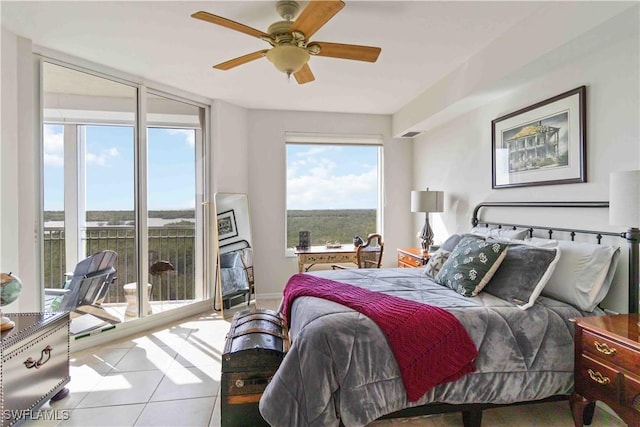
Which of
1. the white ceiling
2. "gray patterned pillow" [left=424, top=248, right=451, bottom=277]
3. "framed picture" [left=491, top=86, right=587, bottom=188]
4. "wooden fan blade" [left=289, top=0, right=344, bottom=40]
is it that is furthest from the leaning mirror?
"framed picture" [left=491, top=86, right=587, bottom=188]

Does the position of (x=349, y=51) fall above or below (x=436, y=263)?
above

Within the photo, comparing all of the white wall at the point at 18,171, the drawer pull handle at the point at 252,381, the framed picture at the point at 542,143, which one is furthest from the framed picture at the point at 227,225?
the framed picture at the point at 542,143

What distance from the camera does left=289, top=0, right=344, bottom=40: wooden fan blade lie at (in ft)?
5.42

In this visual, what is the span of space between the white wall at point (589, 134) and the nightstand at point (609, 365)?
1.84ft

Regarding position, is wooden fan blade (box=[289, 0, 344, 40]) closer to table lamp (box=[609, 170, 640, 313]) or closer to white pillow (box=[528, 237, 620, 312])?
table lamp (box=[609, 170, 640, 313])

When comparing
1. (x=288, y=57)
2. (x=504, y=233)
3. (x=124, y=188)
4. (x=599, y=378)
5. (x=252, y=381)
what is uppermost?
(x=288, y=57)

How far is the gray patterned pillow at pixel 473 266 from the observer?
7.47ft

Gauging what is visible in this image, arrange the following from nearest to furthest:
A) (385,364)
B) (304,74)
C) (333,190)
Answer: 1. (385,364)
2. (304,74)
3. (333,190)

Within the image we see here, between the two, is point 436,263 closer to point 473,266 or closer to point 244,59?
point 473,266

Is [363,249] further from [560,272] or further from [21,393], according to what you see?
[21,393]

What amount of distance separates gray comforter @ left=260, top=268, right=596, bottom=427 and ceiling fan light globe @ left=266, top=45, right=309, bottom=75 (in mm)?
1501

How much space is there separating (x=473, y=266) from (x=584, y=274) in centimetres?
61

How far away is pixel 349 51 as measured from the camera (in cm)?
216

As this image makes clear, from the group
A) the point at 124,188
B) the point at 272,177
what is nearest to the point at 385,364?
the point at 124,188
